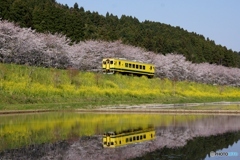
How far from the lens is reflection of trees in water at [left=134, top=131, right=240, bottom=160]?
8837 millimetres

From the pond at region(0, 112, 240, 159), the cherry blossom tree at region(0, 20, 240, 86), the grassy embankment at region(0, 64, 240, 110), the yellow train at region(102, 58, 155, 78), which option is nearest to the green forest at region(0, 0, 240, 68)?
the cherry blossom tree at region(0, 20, 240, 86)

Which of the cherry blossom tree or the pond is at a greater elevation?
the cherry blossom tree

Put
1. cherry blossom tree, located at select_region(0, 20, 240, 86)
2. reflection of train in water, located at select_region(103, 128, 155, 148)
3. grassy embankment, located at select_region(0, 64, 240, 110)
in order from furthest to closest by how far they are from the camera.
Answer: cherry blossom tree, located at select_region(0, 20, 240, 86) < grassy embankment, located at select_region(0, 64, 240, 110) < reflection of train in water, located at select_region(103, 128, 155, 148)

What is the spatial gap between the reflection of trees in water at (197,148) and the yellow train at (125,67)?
101 feet

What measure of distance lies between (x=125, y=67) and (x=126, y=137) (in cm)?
3356

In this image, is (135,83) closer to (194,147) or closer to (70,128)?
(70,128)

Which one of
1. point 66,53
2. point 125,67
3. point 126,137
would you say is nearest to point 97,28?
point 66,53

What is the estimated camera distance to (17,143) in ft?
35.1

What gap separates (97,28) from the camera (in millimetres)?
74250

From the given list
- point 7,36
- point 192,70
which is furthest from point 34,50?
point 192,70

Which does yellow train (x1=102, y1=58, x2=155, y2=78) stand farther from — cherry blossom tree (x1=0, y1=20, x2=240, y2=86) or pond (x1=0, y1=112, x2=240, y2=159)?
pond (x1=0, y1=112, x2=240, y2=159)

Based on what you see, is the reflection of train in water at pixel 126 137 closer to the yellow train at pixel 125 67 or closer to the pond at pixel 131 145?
the pond at pixel 131 145

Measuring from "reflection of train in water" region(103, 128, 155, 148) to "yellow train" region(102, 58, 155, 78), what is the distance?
29.3 meters

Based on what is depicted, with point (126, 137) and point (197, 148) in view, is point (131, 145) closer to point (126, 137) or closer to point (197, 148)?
point (126, 137)
